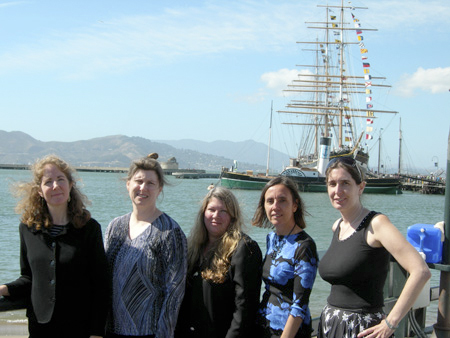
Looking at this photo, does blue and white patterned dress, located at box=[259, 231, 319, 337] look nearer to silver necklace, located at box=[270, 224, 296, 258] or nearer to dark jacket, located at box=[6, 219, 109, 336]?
silver necklace, located at box=[270, 224, 296, 258]

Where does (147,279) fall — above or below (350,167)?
below

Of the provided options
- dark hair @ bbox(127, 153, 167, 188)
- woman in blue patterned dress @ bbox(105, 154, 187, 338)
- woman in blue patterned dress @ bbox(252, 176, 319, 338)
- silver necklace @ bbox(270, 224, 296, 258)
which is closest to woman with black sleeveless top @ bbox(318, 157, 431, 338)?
woman in blue patterned dress @ bbox(252, 176, 319, 338)

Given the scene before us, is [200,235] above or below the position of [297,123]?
below

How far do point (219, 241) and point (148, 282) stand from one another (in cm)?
51

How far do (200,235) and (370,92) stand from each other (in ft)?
203

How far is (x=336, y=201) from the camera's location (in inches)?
124

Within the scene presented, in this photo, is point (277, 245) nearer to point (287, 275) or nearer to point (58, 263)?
point (287, 275)

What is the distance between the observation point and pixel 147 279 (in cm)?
303

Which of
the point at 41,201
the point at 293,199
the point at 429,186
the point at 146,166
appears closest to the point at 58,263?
the point at 41,201

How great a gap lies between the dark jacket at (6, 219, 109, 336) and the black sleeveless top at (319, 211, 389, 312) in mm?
1257

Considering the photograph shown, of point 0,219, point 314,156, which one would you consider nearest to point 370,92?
point 314,156

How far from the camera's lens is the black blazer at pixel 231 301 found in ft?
10.1

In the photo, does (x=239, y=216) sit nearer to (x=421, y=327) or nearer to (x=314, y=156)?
(x=421, y=327)

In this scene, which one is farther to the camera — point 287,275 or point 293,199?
point 293,199
